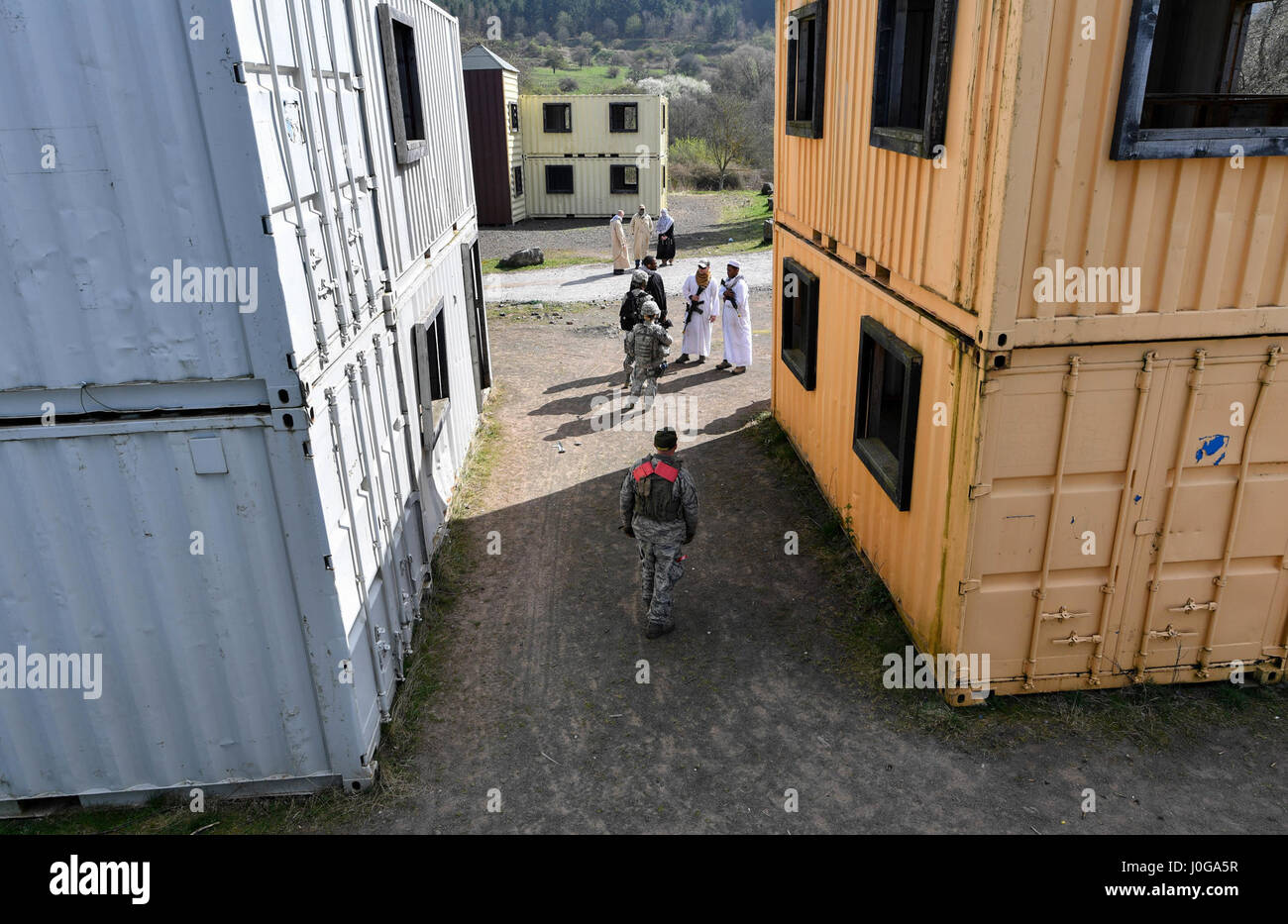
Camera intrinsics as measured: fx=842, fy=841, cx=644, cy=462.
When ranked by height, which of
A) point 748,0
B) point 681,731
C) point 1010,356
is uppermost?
point 748,0

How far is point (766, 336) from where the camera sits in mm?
15430

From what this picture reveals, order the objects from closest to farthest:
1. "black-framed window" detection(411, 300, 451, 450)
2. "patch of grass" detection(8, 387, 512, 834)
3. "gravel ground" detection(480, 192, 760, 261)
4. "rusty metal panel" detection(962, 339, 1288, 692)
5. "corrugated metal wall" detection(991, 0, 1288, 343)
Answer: "corrugated metal wall" detection(991, 0, 1288, 343) → "patch of grass" detection(8, 387, 512, 834) → "rusty metal panel" detection(962, 339, 1288, 692) → "black-framed window" detection(411, 300, 451, 450) → "gravel ground" detection(480, 192, 760, 261)

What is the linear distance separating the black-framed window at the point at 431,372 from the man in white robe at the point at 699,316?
16.9 ft

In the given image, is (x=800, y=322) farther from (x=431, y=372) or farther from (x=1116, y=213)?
(x=1116, y=213)

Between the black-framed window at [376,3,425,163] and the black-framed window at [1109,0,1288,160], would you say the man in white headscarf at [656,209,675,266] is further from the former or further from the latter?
the black-framed window at [1109,0,1288,160]

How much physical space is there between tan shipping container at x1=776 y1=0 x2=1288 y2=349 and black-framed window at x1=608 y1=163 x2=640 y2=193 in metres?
25.0

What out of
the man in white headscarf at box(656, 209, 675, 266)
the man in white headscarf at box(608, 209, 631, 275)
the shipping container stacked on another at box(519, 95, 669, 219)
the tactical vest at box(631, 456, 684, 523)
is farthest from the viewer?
the shipping container stacked on another at box(519, 95, 669, 219)

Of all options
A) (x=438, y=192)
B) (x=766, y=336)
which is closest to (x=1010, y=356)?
(x=438, y=192)

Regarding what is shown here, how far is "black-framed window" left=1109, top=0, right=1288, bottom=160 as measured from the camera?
433cm

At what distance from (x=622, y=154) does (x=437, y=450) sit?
22.9 meters

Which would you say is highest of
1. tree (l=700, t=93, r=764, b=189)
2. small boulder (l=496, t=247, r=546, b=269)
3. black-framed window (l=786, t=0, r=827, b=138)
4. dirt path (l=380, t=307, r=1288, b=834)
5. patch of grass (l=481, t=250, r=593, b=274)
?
black-framed window (l=786, t=0, r=827, b=138)

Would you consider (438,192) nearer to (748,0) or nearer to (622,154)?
(622,154)

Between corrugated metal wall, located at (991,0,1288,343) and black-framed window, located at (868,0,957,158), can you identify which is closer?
corrugated metal wall, located at (991,0,1288,343)

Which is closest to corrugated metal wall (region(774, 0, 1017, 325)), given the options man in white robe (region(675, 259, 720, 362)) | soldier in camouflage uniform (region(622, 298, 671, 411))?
soldier in camouflage uniform (region(622, 298, 671, 411))
